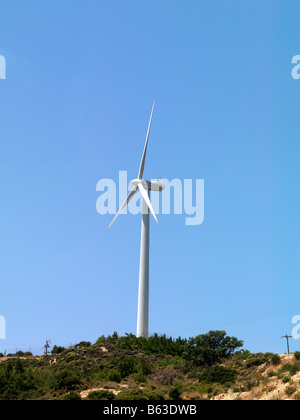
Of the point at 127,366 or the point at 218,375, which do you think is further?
the point at 127,366

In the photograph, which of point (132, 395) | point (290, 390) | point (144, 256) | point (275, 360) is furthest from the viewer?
point (144, 256)

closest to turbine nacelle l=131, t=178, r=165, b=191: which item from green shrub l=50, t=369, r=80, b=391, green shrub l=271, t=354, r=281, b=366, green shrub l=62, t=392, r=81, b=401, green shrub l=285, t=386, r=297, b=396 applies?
green shrub l=50, t=369, r=80, b=391

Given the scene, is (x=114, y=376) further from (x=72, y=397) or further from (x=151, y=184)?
(x=151, y=184)

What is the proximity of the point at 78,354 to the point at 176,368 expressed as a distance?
2151 centimetres

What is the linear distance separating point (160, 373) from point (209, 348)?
31.6 feet

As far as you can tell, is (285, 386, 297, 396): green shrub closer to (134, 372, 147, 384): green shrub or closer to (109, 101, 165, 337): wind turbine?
(134, 372, 147, 384): green shrub

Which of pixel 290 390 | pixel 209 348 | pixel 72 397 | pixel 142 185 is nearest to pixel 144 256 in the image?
pixel 142 185

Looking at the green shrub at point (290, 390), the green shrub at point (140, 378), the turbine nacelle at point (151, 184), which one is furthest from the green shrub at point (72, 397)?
the turbine nacelle at point (151, 184)

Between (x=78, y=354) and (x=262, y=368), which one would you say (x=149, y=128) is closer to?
(x=78, y=354)

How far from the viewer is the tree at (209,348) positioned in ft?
269

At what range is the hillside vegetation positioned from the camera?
62.4m

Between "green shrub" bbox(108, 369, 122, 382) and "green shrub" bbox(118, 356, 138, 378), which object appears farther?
"green shrub" bbox(118, 356, 138, 378)

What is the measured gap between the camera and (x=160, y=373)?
7731 centimetres
